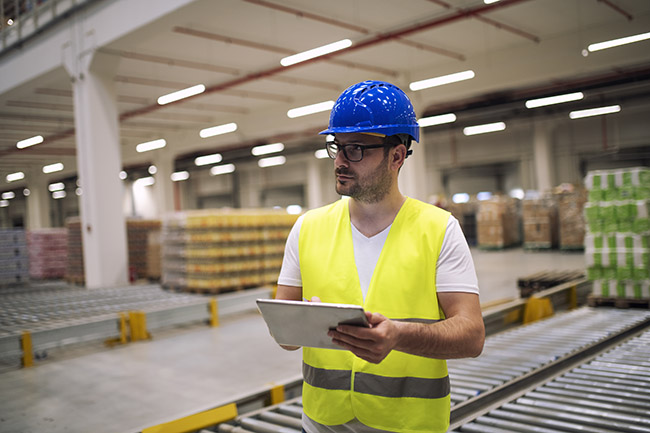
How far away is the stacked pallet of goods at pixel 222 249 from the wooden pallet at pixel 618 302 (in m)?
6.18

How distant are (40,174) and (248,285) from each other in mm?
22403

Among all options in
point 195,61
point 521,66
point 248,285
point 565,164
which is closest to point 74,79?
point 195,61

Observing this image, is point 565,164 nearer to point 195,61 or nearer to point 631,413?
→ point 195,61

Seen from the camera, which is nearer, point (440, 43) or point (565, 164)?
point (440, 43)

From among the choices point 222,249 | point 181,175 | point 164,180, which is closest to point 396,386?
point 222,249

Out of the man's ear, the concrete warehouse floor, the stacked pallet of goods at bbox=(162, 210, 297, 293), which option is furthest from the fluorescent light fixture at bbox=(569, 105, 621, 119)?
the man's ear

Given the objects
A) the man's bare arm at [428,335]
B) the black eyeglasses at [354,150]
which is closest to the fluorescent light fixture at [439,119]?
the black eyeglasses at [354,150]

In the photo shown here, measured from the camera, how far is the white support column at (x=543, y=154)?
72.3 ft

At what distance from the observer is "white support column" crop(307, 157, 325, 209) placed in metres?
29.0

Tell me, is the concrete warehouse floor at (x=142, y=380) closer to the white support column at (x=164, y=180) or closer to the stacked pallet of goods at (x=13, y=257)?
the stacked pallet of goods at (x=13, y=257)

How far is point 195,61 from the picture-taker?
46.4 ft

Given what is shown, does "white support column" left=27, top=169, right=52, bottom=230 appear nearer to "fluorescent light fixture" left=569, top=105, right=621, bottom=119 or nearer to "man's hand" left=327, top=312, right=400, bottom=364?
"fluorescent light fixture" left=569, top=105, right=621, bottom=119

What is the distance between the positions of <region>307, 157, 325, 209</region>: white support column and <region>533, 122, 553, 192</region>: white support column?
1137 centimetres

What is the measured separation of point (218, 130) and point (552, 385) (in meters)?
16.0
